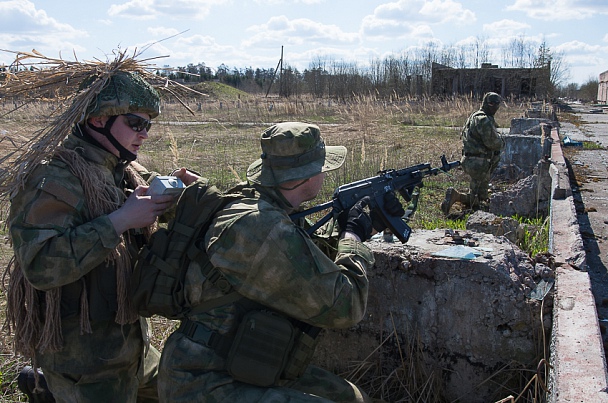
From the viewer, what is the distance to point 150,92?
244 cm

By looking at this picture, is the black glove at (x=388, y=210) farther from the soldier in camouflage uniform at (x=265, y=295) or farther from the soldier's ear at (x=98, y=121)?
the soldier's ear at (x=98, y=121)

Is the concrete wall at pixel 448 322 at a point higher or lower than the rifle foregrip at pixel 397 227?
lower

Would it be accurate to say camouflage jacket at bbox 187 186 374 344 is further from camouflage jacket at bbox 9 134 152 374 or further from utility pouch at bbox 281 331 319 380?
camouflage jacket at bbox 9 134 152 374

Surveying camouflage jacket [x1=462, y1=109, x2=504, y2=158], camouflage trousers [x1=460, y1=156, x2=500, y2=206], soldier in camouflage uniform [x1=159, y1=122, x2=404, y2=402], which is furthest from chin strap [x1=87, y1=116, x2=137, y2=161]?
camouflage jacket [x1=462, y1=109, x2=504, y2=158]

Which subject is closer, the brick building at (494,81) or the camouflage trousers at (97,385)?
the camouflage trousers at (97,385)

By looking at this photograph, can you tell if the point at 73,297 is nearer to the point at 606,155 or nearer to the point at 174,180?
the point at 174,180

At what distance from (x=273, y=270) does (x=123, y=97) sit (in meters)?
1.01

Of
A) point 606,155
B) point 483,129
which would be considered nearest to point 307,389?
point 483,129

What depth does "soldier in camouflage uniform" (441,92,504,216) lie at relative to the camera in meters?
8.30

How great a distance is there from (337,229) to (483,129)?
615cm

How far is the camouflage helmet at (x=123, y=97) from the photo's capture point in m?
2.30

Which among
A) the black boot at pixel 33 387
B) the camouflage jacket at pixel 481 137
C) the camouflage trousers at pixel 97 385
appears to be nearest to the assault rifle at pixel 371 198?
the camouflage trousers at pixel 97 385

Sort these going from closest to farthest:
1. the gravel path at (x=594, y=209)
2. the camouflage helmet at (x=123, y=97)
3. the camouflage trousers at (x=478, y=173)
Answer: the camouflage helmet at (x=123, y=97)
the gravel path at (x=594, y=209)
the camouflage trousers at (x=478, y=173)

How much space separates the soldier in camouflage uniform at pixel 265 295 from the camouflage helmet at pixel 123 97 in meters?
0.57
